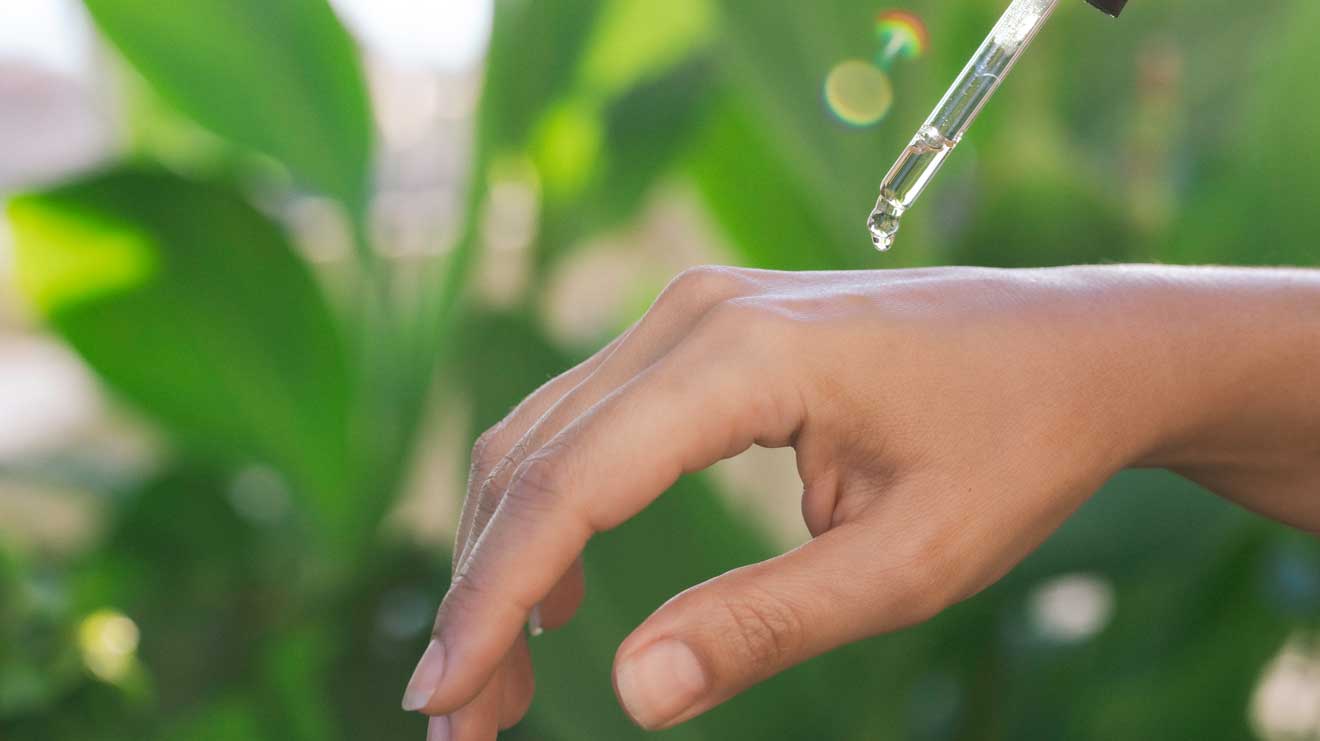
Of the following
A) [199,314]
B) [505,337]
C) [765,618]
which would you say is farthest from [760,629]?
[199,314]

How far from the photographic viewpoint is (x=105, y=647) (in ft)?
2.06

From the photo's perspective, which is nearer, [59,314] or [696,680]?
[696,680]

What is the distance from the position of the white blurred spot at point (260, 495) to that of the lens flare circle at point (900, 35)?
45cm

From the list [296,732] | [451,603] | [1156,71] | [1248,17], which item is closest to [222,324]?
[296,732]

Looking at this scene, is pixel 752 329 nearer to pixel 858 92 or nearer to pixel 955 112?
pixel 955 112

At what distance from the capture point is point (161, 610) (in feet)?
2.39

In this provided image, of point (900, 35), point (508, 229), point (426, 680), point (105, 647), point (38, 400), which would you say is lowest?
point (38, 400)

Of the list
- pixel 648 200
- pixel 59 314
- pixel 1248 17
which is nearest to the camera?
pixel 59 314

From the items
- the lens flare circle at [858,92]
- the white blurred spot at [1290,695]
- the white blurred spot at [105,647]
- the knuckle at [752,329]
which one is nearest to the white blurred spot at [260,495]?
the white blurred spot at [105,647]

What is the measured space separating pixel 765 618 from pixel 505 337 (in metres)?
0.38

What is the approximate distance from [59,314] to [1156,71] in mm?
683

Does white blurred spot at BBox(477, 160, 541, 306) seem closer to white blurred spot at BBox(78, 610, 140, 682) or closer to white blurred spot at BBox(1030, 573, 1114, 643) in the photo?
white blurred spot at BBox(78, 610, 140, 682)

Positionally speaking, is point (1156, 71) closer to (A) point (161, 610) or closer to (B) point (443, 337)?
(B) point (443, 337)

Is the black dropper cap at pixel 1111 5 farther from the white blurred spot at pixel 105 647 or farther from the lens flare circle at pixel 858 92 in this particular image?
the white blurred spot at pixel 105 647
